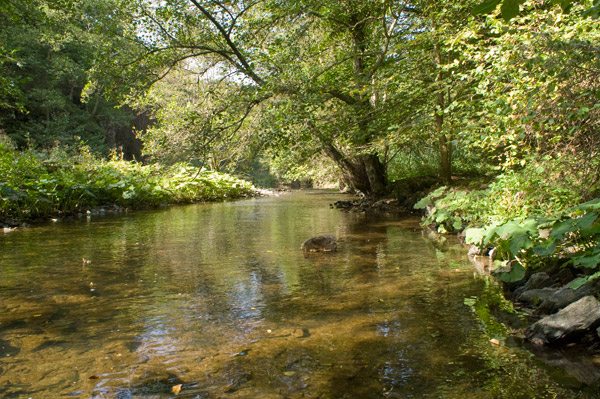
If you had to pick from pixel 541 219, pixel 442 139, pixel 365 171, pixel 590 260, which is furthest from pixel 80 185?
pixel 590 260

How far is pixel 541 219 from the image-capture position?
475 centimetres

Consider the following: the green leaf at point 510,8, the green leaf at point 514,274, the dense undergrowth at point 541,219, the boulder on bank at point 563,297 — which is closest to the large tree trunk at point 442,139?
the dense undergrowth at point 541,219

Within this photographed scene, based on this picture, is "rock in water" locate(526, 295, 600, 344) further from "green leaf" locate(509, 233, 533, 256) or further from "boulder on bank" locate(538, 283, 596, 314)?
"green leaf" locate(509, 233, 533, 256)

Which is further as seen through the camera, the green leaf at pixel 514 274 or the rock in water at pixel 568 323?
the green leaf at pixel 514 274

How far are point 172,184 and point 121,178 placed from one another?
268cm

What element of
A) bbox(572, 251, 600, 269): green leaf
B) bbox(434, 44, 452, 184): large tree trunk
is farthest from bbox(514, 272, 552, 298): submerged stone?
bbox(434, 44, 452, 184): large tree trunk

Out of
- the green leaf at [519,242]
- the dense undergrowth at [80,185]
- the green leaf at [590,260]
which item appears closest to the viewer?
the green leaf at [590,260]

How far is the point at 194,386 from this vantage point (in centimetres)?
287

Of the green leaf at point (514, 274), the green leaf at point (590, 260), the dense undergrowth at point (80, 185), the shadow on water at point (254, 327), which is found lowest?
the shadow on water at point (254, 327)

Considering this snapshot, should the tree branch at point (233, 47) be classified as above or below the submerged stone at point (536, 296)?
above

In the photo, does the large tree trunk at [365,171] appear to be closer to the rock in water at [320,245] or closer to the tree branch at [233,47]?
the tree branch at [233,47]

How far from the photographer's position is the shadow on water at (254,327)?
287cm

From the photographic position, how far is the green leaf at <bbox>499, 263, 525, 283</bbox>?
4588 mm

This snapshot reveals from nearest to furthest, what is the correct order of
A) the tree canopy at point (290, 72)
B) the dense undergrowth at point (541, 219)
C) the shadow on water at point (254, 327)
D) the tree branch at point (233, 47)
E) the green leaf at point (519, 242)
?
the shadow on water at point (254, 327) → the dense undergrowth at point (541, 219) → the green leaf at point (519, 242) → the tree canopy at point (290, 72) → the tree branch at point (233, 47)
